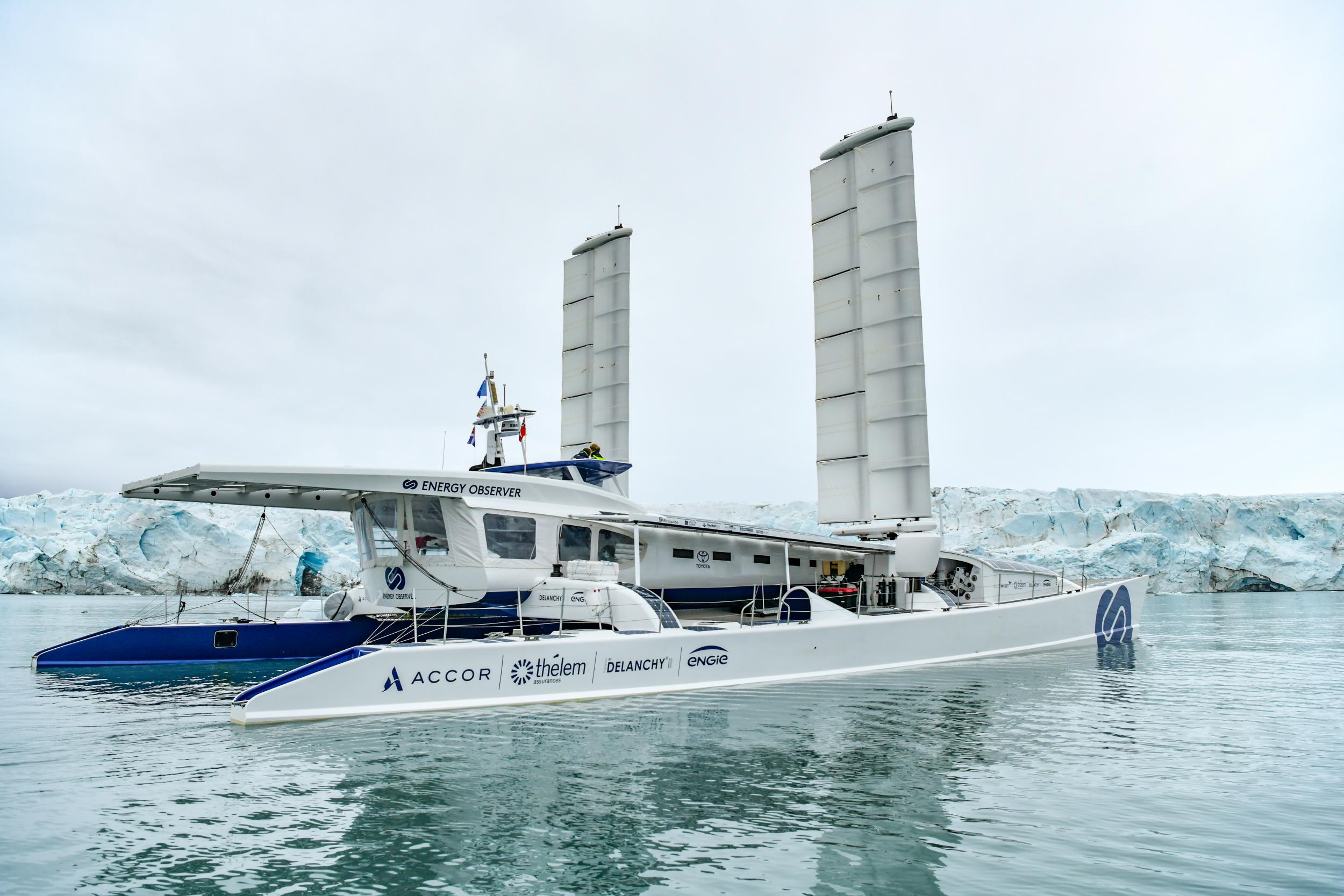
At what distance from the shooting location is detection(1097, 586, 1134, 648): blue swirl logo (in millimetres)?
22938

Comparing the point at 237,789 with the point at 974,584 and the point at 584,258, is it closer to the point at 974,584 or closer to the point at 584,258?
the point at 974,584

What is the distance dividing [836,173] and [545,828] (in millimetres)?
21370

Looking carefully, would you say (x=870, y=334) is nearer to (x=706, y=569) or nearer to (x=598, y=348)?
(x=706, y=569)

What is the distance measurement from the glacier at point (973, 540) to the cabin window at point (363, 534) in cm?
4350

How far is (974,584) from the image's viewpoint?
2214cm

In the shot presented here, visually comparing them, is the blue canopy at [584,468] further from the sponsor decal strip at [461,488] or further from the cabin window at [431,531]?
the cabin window at [431,531]

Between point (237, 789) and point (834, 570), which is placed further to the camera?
point (834, 570)

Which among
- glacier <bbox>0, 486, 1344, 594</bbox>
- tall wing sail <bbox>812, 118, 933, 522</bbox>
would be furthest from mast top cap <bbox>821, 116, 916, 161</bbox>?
glacier <bbox>0, 486, 1344, 594</bbox>

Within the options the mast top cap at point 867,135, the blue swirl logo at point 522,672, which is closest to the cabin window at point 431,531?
the blue swirl logo at point 522,672

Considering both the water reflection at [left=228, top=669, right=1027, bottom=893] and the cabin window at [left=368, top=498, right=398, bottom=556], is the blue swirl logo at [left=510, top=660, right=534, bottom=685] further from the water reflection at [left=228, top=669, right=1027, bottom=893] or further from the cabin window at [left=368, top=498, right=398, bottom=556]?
the cabin window at [left=368, top=498, right=398, bottom=556]

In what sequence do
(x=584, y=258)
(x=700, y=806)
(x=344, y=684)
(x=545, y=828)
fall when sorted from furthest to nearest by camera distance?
(x=584, y=258), (x=344, y=684), (x=700, y=806), (x=545, y=828)

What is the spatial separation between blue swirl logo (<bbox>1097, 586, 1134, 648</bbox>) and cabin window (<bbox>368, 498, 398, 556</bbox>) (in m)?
18.5

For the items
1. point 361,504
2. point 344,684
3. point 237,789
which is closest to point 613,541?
point 361,504

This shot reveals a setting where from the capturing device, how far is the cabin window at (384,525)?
1536 cm
